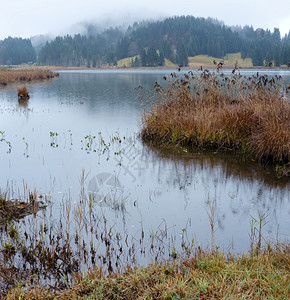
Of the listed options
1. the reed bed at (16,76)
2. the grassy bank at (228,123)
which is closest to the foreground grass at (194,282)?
the grassy bank at (228,123)

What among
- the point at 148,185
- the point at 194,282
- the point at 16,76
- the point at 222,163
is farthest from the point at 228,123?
the point at 16,76

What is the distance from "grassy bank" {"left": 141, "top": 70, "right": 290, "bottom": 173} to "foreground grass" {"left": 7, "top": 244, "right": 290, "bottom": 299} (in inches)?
225

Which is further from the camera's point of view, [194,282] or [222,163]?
[222,163]

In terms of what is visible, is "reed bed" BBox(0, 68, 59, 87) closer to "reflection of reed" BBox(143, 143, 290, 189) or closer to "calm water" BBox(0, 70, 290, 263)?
A: "calm water" BBox(0, 70, 290, 263)

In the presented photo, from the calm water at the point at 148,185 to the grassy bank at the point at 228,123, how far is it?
70 cm

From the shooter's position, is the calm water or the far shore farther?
the far shore

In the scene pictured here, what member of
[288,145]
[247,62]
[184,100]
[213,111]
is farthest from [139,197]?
[247,62]

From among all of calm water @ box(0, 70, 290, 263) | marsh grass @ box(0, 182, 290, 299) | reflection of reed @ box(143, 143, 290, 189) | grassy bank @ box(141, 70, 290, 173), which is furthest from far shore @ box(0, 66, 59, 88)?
marsh grass @ box(0, 182, 290, 299)

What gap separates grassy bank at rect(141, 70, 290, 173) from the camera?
1021cm

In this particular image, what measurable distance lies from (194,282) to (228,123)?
324 inches

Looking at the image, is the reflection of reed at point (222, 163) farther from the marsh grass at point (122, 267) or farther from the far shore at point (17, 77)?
the far shore at point (17, 77)

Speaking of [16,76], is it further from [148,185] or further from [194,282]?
[194,282]

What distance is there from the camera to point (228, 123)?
38.4ft

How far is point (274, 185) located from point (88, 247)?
207 inches
